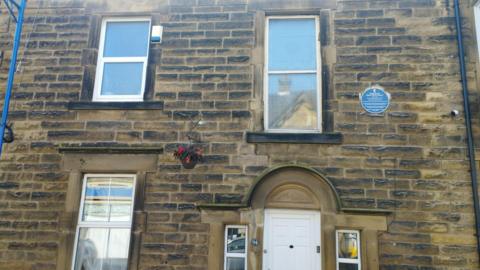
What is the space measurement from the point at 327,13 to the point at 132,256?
4782mm

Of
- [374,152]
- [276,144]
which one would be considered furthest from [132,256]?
[374,152]

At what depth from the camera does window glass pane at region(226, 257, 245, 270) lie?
20.3 feet

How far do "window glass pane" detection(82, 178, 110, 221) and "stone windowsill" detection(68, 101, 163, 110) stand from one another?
44.7 inches

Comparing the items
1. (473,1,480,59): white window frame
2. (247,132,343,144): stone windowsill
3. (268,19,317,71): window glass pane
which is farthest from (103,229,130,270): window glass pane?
(473,1,480,59): white window frame

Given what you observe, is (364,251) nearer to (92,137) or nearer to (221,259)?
(221,259)

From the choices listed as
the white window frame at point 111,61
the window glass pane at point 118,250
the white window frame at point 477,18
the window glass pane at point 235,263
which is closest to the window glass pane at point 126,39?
the white window frame at point 111,61

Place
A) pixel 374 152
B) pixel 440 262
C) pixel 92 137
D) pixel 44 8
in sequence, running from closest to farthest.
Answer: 1. pixel 440 262
2. pixel 374 152
3. pixel 92 137
4. pixel 44 8

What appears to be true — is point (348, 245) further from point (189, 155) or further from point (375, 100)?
point (189, 155)

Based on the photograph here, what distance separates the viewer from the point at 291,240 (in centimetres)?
621

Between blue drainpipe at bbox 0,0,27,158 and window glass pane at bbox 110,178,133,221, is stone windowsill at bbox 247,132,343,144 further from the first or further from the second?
blue drainpipe at bbox 0,0,27,158

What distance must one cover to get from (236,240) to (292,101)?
7.53ft

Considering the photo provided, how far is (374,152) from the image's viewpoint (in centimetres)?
634

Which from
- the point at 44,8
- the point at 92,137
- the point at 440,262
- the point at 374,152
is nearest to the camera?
the point at 440,262

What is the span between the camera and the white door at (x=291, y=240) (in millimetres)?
6121
